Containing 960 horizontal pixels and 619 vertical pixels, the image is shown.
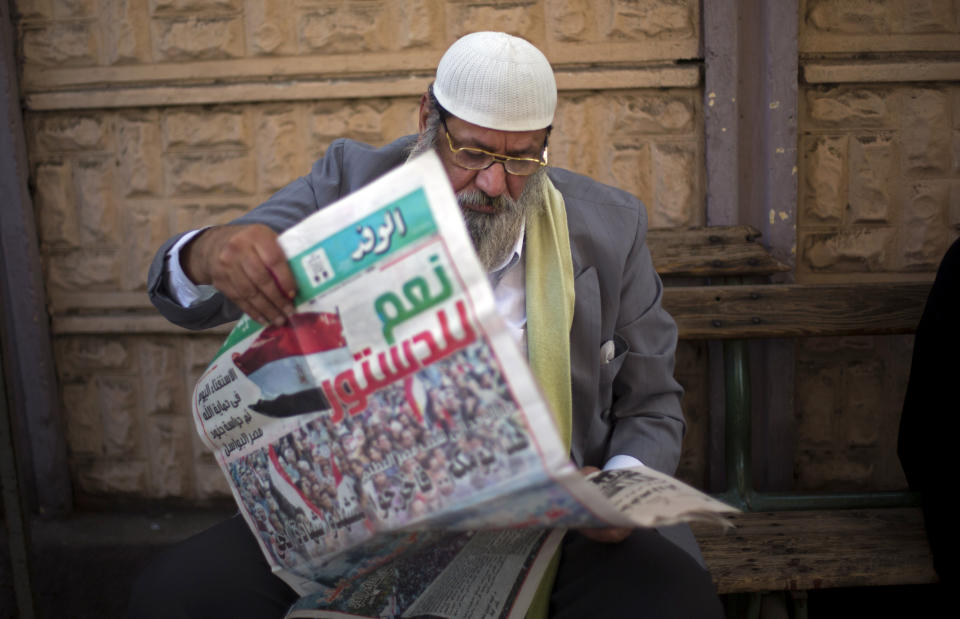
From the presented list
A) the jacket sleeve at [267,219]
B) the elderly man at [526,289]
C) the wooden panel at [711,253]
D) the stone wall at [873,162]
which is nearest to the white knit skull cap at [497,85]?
the elderly man at [526,289]

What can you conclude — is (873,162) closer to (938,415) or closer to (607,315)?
(938,415)

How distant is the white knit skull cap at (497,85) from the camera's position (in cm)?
155

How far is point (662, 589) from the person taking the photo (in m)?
1.36

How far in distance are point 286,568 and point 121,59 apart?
241 centimetres

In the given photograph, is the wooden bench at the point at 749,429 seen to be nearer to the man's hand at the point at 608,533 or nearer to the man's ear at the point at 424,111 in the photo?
the man's hand at the point at 608,533

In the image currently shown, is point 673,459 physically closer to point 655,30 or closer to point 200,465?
point 655,30

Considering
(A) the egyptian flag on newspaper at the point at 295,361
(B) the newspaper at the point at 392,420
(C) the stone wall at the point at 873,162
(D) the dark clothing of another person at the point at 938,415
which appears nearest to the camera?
(B) the newspaper at the point at 392,420

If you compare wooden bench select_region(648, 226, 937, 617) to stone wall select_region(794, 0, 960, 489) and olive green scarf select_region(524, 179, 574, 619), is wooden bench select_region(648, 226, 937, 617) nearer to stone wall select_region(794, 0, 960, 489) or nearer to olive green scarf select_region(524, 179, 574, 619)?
stone wall select_region(794, 0, 960, 489)

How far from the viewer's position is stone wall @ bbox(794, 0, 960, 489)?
2.77m

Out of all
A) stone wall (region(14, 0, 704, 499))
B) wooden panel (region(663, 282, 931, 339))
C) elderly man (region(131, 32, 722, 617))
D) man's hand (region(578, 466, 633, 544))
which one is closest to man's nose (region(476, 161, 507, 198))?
elderly man (region(131, 32, 722, 617))

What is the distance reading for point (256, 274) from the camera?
43.9 inches

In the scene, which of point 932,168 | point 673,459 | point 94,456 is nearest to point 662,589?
point 673,459

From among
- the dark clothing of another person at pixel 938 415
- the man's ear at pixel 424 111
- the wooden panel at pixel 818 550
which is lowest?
the wooden panel at pixel 818 550

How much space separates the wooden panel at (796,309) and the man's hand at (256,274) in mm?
1614
